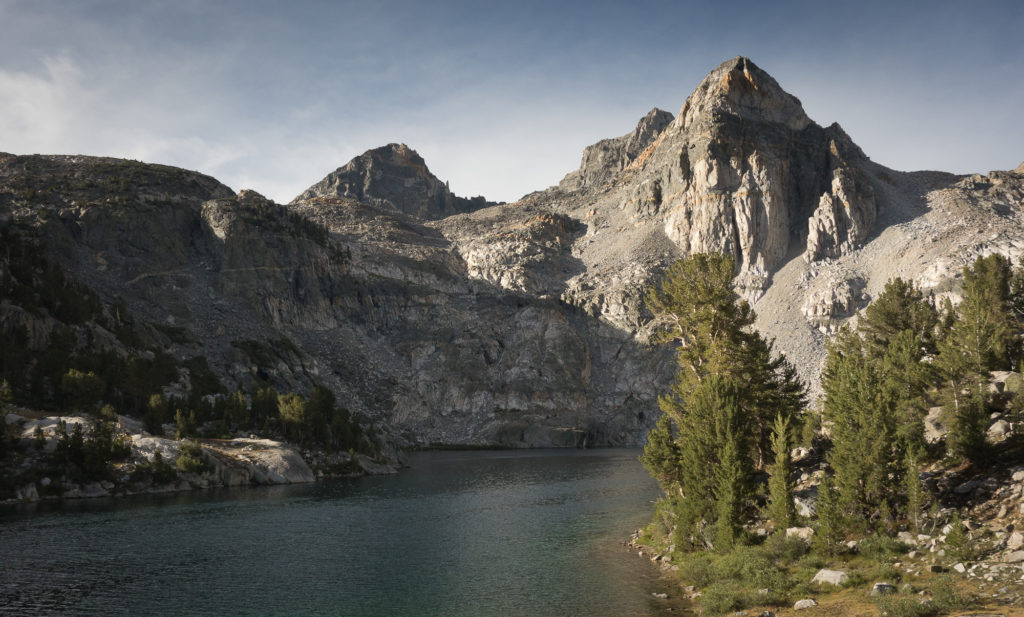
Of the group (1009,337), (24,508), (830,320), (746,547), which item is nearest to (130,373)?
(24,508)

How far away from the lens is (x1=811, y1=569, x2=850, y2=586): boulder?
28.0 meters

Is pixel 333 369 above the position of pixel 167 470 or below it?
above

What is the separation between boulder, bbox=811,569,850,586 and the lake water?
6.86 m

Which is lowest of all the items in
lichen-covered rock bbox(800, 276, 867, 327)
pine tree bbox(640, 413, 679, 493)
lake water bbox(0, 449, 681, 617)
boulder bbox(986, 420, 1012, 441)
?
lake water bbox(0, 449, 681, 617)

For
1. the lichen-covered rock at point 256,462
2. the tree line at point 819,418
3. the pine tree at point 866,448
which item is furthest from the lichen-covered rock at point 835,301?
the pine tree at point 866,448

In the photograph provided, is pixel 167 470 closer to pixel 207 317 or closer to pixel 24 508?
pixel 24 508

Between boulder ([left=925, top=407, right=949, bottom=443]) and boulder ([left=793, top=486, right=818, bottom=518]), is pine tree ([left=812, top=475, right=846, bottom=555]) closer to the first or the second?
boulder ([left=793, top=486, right=818, bottom=518])

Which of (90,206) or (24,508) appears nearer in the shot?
(24,508)

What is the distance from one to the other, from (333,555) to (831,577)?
1308 inches

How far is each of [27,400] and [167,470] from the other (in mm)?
25990

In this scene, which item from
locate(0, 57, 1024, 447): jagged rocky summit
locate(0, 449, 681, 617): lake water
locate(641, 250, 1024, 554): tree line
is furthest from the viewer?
locate(0, 57, 1024, 447): jagged rocky summit

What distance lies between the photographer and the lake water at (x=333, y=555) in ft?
110

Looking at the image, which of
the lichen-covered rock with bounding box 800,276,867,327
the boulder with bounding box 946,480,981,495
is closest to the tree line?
the boulder with bounding box 946,480,981,495

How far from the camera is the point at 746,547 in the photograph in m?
34.6
